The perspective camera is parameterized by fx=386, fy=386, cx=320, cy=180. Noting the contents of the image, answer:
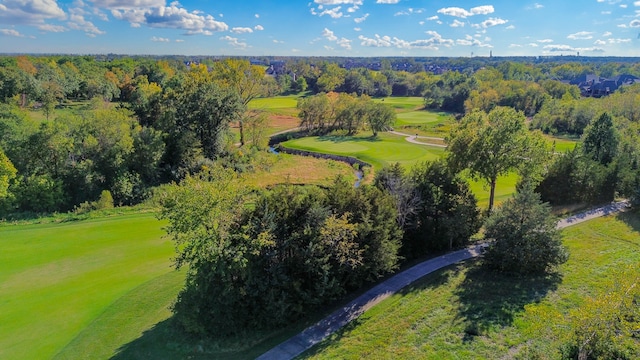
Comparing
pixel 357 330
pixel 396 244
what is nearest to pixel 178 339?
pixel 357 330

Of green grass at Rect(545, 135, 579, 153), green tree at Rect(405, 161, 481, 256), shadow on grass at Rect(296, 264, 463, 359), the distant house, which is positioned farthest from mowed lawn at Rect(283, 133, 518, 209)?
the distant house

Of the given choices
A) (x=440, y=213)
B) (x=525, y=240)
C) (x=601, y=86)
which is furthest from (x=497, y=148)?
(x=601, y=86)

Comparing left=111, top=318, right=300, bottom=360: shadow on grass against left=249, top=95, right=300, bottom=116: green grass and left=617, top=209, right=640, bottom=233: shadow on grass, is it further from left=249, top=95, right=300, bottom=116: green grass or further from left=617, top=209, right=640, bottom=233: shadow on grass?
left=249, top=95, right=300, bottom=116: green grass

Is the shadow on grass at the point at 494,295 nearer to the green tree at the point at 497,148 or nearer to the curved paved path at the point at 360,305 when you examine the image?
the curved paved path at the point at 360,305

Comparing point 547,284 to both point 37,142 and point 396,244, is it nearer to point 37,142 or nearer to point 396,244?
point 396,244

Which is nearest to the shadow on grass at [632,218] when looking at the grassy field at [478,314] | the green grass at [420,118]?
the grassy field at [478,314]

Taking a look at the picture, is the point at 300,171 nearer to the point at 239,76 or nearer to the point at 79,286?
the point at 239,76
